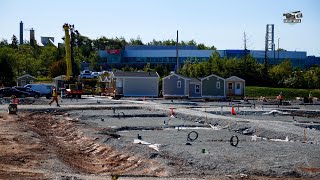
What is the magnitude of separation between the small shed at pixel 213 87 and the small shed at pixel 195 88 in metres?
0.52

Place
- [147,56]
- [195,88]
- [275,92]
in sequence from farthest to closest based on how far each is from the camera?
[147,56], [275,92], [195,88]

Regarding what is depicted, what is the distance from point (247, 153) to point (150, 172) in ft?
15.8

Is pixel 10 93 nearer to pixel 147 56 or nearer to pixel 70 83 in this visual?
pixel 70 83

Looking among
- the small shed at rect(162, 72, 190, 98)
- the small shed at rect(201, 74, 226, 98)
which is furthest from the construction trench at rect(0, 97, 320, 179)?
the small shed at rect(201, 74, 226, 98)

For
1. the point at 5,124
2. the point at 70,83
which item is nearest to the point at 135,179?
the point at 5,124

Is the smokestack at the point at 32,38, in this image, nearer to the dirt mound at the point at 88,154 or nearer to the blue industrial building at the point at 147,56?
the blue industrial building at the point at 147,56

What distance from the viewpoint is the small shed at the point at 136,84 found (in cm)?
6681

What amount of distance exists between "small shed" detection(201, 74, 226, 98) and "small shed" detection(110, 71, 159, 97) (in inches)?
246

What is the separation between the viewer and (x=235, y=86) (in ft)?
227

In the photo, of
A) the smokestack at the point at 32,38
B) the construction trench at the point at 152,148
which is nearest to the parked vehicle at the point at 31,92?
the construction trench at the point at 152,148

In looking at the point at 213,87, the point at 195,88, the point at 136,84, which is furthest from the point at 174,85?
the point at 213,87

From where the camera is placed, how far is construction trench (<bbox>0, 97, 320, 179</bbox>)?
1596cm

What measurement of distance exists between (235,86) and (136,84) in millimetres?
13345

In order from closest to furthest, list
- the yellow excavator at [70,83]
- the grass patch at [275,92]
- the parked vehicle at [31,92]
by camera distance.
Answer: the parked vehicle at [31,92] < the yellow excavator at [70,83] < the grass patch at [275,92]
